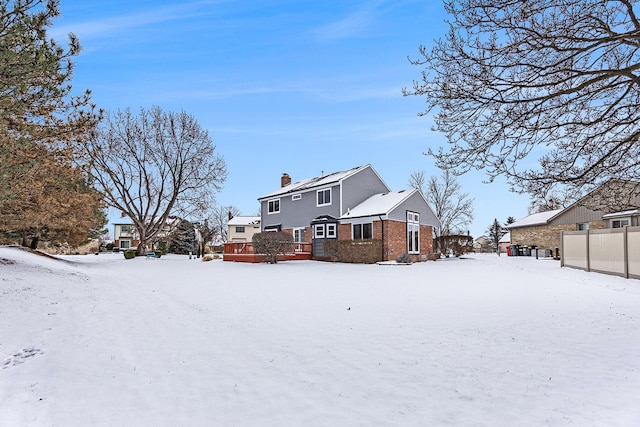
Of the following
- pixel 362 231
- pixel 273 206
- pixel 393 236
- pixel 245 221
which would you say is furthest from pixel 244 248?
pixel 245 221

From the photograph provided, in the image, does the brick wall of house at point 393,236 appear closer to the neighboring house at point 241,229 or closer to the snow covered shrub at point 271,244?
the snow covered shrub at point 271,244

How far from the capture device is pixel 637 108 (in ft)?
23.4

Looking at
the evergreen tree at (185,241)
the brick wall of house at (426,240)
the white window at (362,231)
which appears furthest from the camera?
the evergreen tree at (185,241)

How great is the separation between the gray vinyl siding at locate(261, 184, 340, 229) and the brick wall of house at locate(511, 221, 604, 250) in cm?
1982

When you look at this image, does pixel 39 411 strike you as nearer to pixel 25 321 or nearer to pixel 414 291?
pixel 25 321

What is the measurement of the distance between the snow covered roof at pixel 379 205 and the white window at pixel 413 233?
147 centimetres

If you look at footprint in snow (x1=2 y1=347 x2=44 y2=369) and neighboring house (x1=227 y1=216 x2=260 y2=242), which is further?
neighboring house (x1=227 y1=216 x2=260 y2=242)

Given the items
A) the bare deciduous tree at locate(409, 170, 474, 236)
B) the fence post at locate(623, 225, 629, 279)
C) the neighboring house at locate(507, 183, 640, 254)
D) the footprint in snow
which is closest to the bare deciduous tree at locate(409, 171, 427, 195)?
the bare deciduous tree at locate(409, 170, 474, 236)

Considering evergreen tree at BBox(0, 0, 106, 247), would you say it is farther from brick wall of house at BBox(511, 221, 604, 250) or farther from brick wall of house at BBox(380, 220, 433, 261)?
brick wall of house at BBox(511, 221, 604, 250)

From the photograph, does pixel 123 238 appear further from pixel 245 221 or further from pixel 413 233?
pixel 413 233

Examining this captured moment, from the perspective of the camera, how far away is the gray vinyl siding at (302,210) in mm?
27188

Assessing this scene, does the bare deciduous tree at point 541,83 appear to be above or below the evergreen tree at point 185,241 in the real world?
above

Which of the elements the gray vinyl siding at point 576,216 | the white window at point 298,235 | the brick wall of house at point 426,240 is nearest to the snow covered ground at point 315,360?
the brick wall of house at point 426,240

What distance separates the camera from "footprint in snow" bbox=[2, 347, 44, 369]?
482 cm
